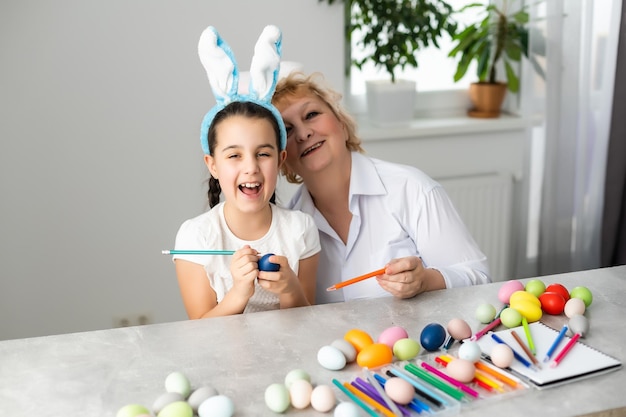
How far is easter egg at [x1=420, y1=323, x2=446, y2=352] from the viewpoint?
1.36 m

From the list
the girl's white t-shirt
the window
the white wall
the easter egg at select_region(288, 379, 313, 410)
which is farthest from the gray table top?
the window

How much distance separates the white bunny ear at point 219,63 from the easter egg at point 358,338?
25.6 inches

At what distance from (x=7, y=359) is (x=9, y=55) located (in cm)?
164

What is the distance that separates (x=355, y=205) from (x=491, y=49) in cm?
174

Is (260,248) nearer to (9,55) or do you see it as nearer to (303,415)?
(303,415)

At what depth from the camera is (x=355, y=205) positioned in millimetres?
2064

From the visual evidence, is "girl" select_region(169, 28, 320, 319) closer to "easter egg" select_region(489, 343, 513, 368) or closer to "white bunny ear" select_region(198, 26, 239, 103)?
"white bunny ear" select_region(198, 26, 239, 103)

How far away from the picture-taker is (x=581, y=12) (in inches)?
126

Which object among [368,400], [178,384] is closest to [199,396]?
[178,384]

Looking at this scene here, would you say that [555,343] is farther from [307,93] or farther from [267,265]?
[307,93]

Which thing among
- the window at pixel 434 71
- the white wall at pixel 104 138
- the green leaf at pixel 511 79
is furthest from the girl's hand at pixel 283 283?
the green leaf at pixel 511 79

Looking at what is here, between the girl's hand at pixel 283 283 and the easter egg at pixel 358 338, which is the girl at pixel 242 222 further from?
the easter egg at pixel 358 338

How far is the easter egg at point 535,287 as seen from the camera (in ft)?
5.22

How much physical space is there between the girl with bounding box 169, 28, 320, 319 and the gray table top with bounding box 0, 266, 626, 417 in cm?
17
